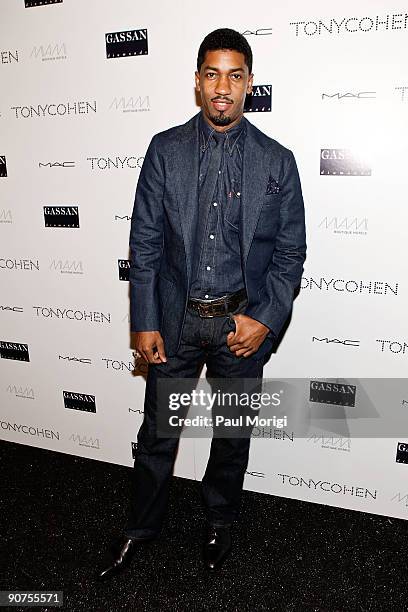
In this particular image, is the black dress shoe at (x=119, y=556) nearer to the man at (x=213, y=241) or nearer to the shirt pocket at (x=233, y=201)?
the man at (x=213, y=241)

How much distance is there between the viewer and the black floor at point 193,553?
2.12 meters

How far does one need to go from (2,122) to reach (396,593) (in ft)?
8.79

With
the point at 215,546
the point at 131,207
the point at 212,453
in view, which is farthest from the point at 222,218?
the point at 215,546

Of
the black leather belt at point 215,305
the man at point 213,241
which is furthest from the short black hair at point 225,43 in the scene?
the black leather belt at point 215,305

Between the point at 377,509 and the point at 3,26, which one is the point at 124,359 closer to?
the point at 377,509

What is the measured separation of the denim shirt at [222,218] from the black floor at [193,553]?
Result: 1154 mm

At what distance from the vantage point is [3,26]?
8.48 ft

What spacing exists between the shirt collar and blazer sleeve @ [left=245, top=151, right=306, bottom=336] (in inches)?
8.0

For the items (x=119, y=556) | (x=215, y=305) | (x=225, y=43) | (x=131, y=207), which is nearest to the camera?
(x=225, y=43)

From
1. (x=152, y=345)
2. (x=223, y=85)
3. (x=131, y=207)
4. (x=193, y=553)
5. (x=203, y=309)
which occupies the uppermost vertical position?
(x=223, y=85)

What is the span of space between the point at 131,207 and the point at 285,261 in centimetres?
86

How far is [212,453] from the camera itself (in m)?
2.33

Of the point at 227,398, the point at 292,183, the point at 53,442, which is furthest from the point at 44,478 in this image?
the point at 292,183

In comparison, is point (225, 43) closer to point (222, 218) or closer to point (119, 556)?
point (222, 218)
